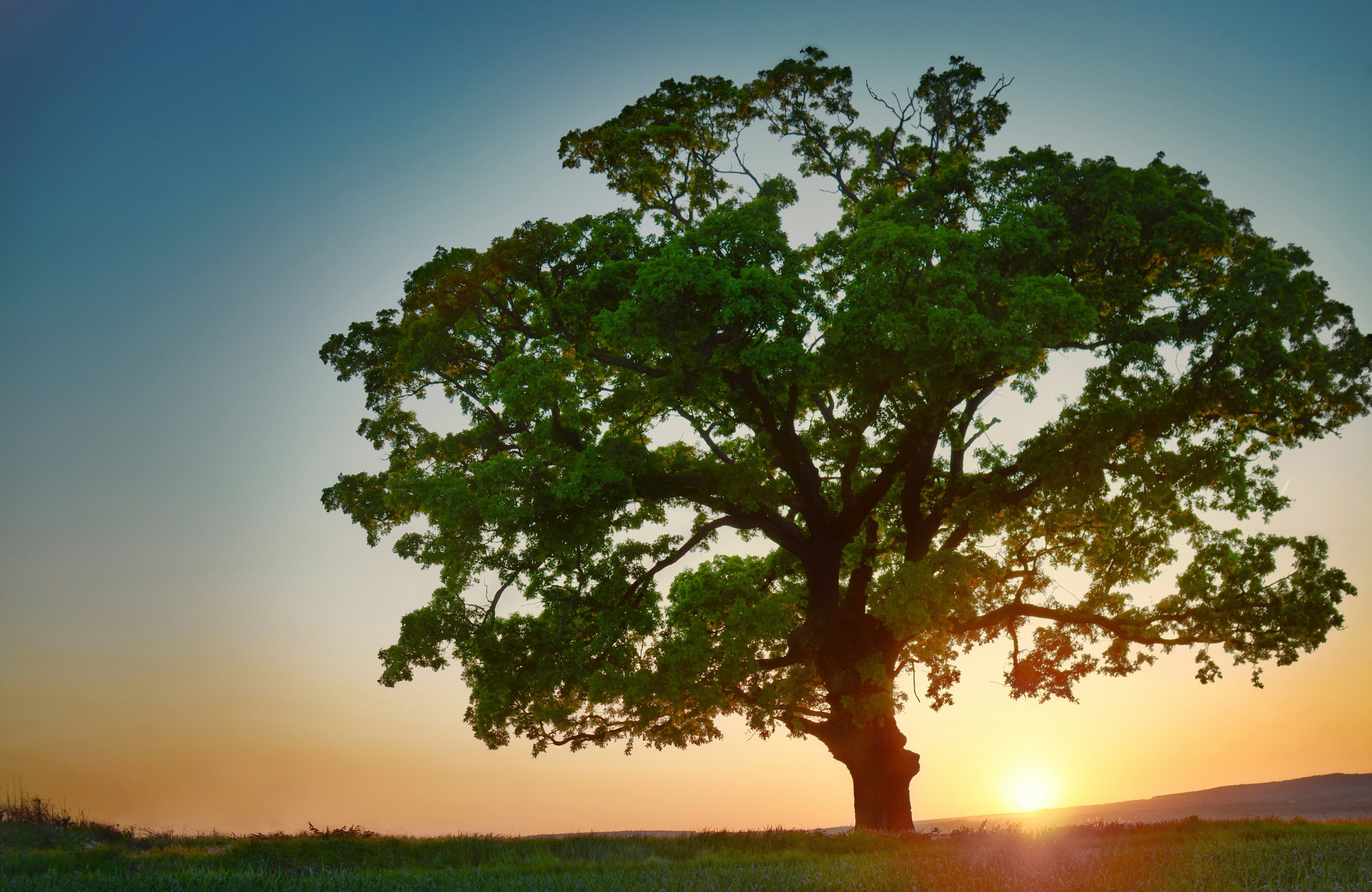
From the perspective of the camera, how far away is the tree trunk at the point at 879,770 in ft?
70.3

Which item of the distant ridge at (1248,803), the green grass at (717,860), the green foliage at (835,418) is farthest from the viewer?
the distant ridge at (1248,803)

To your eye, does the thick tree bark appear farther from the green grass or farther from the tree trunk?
the green grass

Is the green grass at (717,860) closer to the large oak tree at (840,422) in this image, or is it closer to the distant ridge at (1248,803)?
the large oak tree at (840,422)

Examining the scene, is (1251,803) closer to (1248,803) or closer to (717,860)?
(1248,803)

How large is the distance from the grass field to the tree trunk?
469 cm

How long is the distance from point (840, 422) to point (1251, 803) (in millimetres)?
27149

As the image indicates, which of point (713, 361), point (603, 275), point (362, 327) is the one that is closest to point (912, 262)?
point (713, 361)

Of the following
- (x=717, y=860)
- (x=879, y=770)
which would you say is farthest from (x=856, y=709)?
(x=717, y=860)

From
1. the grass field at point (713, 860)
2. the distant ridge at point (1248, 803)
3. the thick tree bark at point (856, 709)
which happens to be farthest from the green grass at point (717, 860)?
the distant ridge at point (1248, 803)

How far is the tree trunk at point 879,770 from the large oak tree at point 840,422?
78 mm

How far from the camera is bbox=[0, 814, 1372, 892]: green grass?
10109 millimetres

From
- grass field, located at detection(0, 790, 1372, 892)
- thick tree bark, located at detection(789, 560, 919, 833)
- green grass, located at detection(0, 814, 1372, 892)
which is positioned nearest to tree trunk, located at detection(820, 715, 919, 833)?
thick tree bark, located at detection(789, 560, 919, 833)

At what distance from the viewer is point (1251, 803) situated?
36.3 meters

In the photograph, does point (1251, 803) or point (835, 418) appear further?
point (1251, 803)
